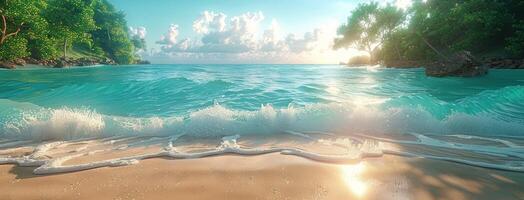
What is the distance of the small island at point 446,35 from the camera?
2722cm

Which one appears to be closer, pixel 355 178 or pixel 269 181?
pixel 269 181

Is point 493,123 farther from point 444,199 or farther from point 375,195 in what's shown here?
point 375,195

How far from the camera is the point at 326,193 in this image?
2.81 metres

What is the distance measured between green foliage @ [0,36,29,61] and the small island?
4409cm

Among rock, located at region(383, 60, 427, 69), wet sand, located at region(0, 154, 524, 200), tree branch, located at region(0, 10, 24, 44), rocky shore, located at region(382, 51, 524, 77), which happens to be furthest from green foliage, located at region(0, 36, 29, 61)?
rock, located at region(383, 60, 427, 69)

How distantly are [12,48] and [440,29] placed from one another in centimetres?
5339

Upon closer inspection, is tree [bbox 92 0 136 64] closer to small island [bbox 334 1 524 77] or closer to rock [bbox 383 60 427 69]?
small island [bbox 334 1 524 77]

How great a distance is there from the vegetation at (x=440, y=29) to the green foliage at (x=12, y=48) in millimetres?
51538

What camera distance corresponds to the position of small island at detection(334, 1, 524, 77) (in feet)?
89.3

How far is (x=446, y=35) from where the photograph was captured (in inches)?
1508

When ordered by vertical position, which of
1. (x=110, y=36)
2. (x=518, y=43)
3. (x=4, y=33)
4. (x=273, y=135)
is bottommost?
(x=273, y=135)

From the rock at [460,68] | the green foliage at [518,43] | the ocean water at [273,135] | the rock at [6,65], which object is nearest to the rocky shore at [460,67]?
the rock at [460,68]

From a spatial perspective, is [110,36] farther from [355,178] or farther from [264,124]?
[355,178]

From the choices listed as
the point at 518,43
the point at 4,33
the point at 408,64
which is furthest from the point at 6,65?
the point at 518,43
